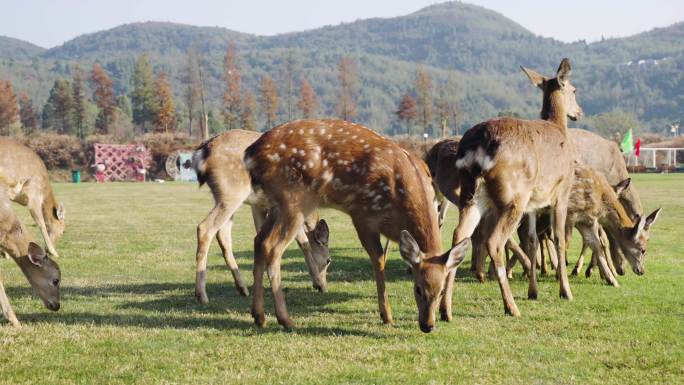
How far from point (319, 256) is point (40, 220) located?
7.23m

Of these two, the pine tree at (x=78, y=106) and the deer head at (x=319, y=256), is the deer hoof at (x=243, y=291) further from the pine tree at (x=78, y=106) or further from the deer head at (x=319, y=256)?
the pine tree at (x=78, y=106)

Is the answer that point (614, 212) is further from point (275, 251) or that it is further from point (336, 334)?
point (275, 251)

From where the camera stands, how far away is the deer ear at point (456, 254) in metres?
7.48

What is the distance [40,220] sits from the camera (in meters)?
15.3

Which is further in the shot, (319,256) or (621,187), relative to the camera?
(621,187)

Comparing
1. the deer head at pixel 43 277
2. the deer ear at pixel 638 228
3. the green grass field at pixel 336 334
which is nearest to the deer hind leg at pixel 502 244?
the green grass field at pixel 336 334

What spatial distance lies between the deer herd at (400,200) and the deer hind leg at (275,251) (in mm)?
13

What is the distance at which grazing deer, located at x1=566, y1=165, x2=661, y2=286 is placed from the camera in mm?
11039


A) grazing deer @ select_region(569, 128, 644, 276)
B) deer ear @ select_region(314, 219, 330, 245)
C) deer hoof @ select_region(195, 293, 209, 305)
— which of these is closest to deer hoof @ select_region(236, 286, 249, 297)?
deer hoof @ select_region(195, 293, 209, 305)

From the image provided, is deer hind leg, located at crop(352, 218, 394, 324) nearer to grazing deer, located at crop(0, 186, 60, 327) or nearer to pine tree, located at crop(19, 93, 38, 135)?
grazing deer, located at crop(0, 186, 60, 327)

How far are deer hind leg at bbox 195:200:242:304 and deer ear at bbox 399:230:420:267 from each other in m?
3.37

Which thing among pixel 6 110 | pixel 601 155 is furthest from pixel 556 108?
pixel 6 110

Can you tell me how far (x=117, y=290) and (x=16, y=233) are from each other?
212 cm

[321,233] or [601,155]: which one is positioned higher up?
[601,155]
